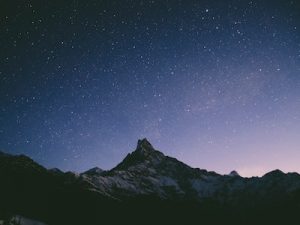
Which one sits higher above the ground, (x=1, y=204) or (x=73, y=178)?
(x=73, y=178)

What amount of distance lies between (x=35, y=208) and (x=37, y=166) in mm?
43849

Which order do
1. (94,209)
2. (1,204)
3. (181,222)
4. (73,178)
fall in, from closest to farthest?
(1,204) < (94,209) < (181,222) < (73,178)

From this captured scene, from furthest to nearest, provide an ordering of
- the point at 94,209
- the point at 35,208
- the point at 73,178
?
the point at 73,178
the point at 94,209
the point at 35,208

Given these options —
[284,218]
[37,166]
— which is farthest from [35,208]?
[284,218]

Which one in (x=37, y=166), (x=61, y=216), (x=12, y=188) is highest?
(x=37, y=166)

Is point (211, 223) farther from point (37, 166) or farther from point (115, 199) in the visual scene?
point (37, 166)

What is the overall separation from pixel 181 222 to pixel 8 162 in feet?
371

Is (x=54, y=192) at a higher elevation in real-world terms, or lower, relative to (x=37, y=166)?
lower

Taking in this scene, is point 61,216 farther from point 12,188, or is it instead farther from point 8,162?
point 8,162

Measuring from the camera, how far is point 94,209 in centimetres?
16862

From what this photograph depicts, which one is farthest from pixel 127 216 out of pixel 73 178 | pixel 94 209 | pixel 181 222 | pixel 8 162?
pixel 8 162

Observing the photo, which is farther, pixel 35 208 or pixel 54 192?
pixel 54 192

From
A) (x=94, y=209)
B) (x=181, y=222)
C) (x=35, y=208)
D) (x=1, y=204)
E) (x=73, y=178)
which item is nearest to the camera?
(x=1, y=204)

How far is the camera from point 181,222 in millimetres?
184125
